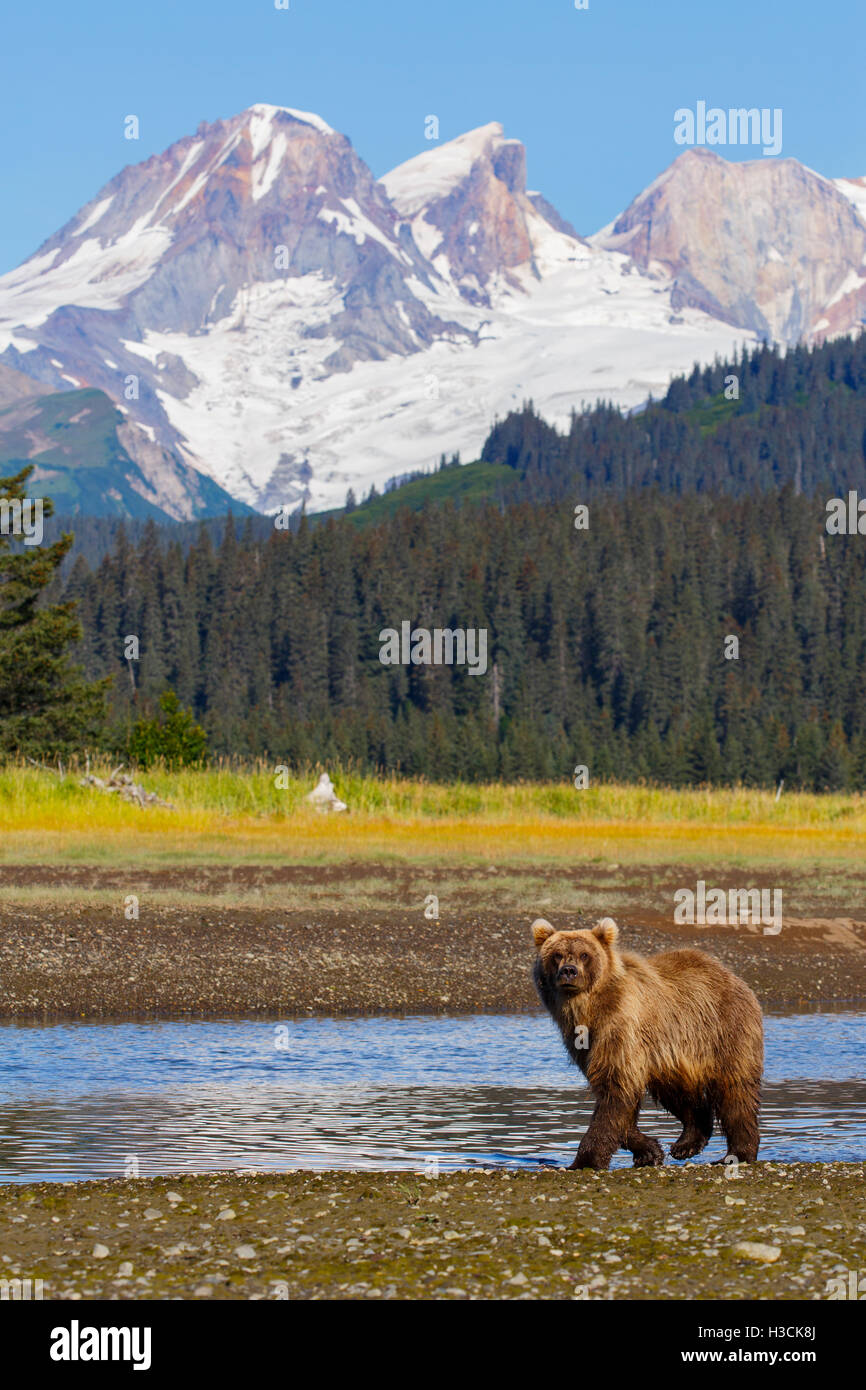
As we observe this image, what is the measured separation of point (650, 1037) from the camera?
37.8 feet

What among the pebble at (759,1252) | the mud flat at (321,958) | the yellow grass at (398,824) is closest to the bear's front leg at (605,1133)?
the pebble at (759,1252)

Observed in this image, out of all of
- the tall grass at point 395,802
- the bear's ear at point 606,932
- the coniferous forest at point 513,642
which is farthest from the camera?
the coniferous forest at point 513,642

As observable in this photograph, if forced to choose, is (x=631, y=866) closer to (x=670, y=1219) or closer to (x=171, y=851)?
(x=171, y=851)

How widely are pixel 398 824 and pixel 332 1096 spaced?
2589cm

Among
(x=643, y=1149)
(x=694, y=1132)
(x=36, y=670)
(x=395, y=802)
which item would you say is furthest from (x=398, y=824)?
(x=643, y=1149)

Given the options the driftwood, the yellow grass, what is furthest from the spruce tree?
the driftwood

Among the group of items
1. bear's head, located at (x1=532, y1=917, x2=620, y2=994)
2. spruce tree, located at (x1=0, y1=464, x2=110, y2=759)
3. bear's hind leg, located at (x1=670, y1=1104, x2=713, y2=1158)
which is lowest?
bear's hind leg, located at (x1=670, y1=1104, x2=713, y2=1158)

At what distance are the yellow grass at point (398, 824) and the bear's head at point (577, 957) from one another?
67.7 feet

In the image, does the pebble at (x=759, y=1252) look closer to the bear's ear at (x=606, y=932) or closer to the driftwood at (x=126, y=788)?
the bear's ear at (x=606, y=932)

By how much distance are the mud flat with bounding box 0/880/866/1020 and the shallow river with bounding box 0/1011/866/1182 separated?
117 cm

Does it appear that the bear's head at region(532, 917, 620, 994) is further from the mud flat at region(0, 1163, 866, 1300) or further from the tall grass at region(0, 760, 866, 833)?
the tall grass at region(0, 760, 866, 833)

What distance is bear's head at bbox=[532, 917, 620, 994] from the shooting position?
36.4 feet

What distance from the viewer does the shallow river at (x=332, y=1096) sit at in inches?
496

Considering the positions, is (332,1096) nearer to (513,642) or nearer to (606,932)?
(606,932)
